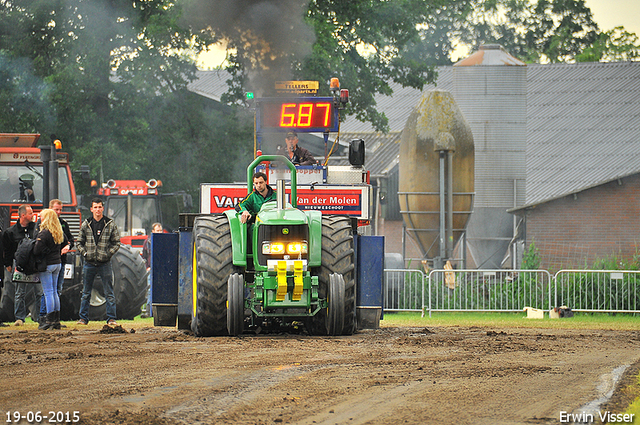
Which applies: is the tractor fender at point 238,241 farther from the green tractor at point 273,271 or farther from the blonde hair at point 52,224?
the blonde hair at point 52,224

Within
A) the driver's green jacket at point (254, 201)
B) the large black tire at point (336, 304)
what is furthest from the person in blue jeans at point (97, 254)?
the large black tire at point (336, 304)

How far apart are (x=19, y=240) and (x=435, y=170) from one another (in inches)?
523

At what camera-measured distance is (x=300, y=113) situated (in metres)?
15.0

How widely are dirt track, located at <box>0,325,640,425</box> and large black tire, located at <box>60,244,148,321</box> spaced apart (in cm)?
383

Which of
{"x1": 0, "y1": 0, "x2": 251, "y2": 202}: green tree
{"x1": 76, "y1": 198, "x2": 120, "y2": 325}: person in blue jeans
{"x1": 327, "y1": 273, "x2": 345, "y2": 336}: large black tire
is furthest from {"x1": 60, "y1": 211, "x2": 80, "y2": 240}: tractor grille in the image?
{"x1": 0, "y1": 0, "x2": 251, "y2": 202}: green tree

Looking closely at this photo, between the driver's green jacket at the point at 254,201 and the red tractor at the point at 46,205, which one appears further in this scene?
the red tractor at the point at 46,205

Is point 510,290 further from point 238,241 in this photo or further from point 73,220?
point 238,241

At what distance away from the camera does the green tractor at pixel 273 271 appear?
982 cm

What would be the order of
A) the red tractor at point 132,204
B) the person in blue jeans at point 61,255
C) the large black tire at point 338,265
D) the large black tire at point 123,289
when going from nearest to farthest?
the large black tire at point 338,265 → the person in blue jeans at point 61,255 → the large black tire at point 123,289 → the red tractor at point 132,204

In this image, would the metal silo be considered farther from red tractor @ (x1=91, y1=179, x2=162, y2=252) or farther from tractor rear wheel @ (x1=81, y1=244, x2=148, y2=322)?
tractor rear wheel @ (x1=81, y1=244, x2=148, y2=322)

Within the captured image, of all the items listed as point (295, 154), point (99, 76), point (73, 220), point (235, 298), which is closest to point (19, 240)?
point (73, 220)

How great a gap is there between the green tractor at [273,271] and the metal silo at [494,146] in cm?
1936

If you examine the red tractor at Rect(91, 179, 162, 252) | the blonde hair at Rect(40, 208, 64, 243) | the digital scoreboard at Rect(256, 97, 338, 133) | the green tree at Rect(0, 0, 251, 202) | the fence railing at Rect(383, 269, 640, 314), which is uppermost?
the green tree at Rect(0, 0, 251, 202)

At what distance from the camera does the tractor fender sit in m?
10.0
